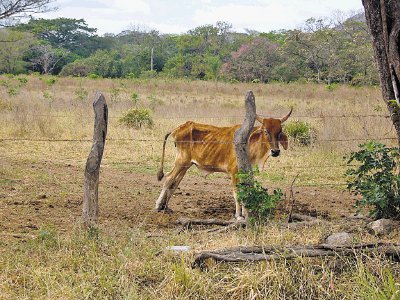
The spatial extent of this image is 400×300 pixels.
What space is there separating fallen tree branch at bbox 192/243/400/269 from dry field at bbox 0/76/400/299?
2.7 inches

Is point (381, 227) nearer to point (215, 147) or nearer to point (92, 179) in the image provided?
point (215, 147)

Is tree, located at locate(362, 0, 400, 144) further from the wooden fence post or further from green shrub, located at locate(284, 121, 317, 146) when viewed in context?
green shrub, located at locate(284, 121, 317, 146)

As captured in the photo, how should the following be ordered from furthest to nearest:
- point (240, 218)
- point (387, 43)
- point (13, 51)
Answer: point (13, 51), point (240, 218), point (387, 43)

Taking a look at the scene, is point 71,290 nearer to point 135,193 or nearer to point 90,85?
point 135,193

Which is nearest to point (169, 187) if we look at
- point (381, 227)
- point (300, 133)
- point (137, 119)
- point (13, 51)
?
point (381, 227)

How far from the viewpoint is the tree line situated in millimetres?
35312

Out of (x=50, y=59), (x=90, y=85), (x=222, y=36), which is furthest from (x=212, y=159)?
(x=222, y=36)

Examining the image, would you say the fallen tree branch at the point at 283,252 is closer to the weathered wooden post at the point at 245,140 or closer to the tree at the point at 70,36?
the weathered wooden post at the point at 245,140

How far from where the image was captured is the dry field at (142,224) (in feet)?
15.5

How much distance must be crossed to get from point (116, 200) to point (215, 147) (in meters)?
1.62

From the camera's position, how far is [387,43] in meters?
5.80

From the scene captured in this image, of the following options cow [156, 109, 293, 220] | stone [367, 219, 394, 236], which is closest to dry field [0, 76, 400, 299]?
stone [367, 219, 394, 236]

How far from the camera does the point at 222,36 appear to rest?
58.5 m

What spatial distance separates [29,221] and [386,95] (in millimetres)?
4112
